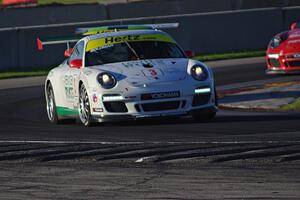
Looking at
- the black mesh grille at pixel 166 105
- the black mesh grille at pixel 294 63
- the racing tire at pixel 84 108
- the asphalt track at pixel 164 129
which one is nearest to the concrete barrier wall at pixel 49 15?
the black mesh grille at pixel 294 63

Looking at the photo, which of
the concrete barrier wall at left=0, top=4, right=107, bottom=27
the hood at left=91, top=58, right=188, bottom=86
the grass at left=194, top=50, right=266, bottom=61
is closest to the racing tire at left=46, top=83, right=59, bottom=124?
the hood at left=91, top=58, right=188, bottom=86

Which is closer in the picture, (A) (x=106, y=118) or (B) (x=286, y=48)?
(A) (x=106, y=118)

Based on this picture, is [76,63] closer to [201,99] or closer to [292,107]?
[201,99]

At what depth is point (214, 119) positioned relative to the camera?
15000 mm

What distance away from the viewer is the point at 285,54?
Answer: 2009 centimetres

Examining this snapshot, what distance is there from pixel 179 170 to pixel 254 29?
1856 cm

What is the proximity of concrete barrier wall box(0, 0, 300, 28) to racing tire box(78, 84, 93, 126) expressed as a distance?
20.7 metres

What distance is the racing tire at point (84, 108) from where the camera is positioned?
48.2ft

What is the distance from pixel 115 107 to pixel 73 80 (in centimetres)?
109

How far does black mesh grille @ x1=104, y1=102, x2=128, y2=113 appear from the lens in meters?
14.3

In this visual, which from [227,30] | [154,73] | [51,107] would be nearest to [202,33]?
[227,30]

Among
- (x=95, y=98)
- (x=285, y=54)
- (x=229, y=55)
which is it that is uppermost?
(x=95, y=98)

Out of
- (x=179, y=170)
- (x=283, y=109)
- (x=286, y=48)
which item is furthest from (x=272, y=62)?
(x=179, y=170)

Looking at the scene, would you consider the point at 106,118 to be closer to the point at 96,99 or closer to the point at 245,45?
the point at 96,99
